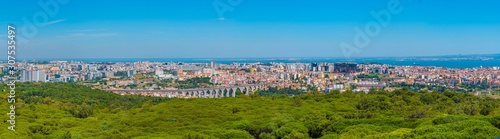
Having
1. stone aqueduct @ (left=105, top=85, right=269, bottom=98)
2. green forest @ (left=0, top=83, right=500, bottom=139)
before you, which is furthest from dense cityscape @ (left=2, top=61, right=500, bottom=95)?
green forest @ (left=0, top=83, right=500, bottom=139)

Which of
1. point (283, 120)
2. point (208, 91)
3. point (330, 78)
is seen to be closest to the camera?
point (283, 120)

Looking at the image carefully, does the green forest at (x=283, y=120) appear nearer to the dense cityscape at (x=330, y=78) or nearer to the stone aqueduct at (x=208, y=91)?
the dense cityscape at (x=330, y=78)

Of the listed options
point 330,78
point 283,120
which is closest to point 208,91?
point 330,78

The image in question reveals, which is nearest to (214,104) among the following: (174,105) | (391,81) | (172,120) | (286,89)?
(174,105)

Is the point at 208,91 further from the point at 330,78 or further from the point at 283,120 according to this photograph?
the point at 283,120

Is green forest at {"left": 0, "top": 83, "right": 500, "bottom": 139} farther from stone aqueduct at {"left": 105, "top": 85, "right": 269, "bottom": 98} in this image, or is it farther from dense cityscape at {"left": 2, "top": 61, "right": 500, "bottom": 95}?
stone aqueduct at {"left": 105, "top": 85, "right": 269, "bottom": 98}

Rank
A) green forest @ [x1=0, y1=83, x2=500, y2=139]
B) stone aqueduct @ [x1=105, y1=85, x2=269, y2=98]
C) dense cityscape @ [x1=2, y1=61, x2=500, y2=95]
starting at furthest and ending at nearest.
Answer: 1. stone aqueduct @ [x1=105, y1=85, x2=269, y2=98]
2. dense cityscape @ [x1=2, y1=61, x2=500, y2=95]
3. green forest @ [x1=0, y1=83, x2=500, y2=139]

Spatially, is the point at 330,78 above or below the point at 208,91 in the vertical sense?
above

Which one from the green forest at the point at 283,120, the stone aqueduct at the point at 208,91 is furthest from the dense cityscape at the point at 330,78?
the green forest at the point at 283,120
